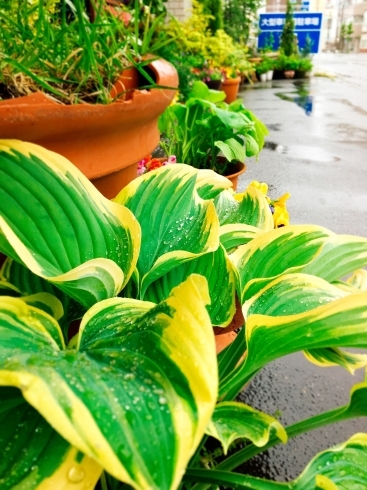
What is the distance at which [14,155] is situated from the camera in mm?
448

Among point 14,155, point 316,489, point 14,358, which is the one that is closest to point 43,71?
point 14,155

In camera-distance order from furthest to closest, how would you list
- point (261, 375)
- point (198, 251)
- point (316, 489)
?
point (261, 375) < point (198, 251) < point (316, 489)

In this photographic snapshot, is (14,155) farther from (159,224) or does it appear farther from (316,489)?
(316,489)

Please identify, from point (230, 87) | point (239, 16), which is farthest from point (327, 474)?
point (239, 16)

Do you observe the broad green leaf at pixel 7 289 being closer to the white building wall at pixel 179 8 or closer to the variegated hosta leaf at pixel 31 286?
the variegated hosta leaf at pixel 31 286

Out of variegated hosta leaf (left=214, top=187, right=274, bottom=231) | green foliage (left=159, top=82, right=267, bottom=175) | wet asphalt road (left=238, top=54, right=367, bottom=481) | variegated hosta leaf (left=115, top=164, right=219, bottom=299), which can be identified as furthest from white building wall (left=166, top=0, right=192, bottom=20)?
variegated hosta leaf (left=115, top=164, right=219, bottom=299)

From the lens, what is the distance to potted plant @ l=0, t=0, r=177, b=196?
1.72ft

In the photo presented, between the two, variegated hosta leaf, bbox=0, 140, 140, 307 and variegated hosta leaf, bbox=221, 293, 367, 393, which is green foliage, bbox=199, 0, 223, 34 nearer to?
variegated hosta leaf, bbox=0, 140, 140, 307

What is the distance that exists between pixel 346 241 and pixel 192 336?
37 centimetres

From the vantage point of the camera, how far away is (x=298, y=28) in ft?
31.7

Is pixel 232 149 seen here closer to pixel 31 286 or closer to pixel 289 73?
pixel 31 286

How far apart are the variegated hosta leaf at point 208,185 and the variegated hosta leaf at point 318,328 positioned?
0.31 m

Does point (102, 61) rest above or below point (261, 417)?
above

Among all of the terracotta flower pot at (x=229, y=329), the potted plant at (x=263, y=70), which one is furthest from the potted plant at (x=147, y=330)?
the potted plant at (x=263, y=70)
